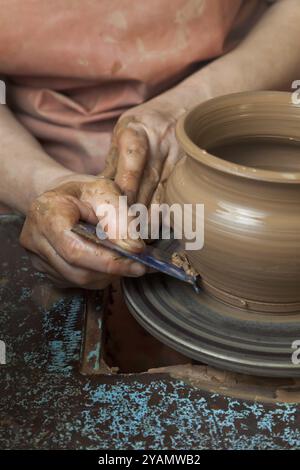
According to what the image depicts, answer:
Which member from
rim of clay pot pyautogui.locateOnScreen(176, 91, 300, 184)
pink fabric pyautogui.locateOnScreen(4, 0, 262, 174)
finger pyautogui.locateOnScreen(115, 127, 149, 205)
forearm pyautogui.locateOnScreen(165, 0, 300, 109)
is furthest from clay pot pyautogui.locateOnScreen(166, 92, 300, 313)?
pink fabric pyautogui.locateOnScreen(4, 0, 262, 174)

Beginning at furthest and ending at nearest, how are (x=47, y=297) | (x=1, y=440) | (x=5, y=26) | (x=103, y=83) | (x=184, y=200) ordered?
(x=103, y=83), (x=5, y=26), (x=47, y=297), (x=184, y=200), (x=1, y=440)

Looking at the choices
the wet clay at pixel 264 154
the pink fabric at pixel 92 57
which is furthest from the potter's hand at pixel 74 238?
the pink fabric at pixel 92 57

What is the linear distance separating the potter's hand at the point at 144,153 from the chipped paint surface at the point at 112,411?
13.3 inches

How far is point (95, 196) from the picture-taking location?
121 cm

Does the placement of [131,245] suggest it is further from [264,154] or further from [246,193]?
[264,154]

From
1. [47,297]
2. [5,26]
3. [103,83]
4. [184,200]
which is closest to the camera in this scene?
[184,200]

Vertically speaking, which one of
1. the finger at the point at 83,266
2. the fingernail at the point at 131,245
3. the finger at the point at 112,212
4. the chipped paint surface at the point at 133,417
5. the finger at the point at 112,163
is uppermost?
the finger at the point at 112,163

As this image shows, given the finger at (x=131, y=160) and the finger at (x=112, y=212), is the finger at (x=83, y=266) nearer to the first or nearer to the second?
the finger at (x=112, y=212)

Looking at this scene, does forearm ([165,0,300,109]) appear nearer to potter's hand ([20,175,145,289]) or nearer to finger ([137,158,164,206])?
finger ([137,158,164,206])

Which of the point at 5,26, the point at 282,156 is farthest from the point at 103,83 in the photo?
the point at 282,156

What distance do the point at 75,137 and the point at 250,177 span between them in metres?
0.70

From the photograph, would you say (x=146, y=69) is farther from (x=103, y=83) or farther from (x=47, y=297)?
(x=47, y=297)

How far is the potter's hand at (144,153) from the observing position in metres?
1.27

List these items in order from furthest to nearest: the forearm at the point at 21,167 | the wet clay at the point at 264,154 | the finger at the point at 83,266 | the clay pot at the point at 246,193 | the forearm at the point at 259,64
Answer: the forearm at the point at 259,64 → the forearm at the point at 21,167 → the wet clay at the point at 264,154 → the finger at the point at 83,266 → the clay pot at the point at 246,193
